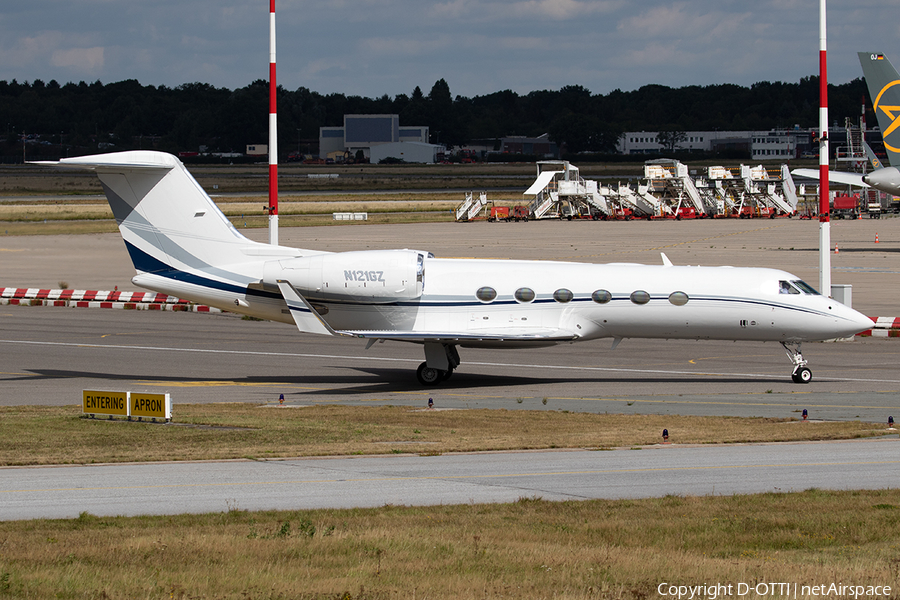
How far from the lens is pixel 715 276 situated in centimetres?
2747

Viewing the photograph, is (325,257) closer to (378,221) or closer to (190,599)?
(190,599)

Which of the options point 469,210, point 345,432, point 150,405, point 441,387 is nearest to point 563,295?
point 441,387

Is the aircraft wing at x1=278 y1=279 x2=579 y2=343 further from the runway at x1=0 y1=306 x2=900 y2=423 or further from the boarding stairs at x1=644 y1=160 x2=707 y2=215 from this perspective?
the boarding stairs at x1=644 y1=160 x2=707 y2=215

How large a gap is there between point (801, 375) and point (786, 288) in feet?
7.70

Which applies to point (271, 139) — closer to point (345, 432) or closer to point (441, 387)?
point (441, 387)

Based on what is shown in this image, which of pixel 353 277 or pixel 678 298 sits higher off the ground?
pixel 353 277

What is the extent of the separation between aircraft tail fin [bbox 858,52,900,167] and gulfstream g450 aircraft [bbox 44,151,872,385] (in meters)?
29.4

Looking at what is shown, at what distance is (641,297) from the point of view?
89.2ft

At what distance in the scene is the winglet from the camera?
2617 cm

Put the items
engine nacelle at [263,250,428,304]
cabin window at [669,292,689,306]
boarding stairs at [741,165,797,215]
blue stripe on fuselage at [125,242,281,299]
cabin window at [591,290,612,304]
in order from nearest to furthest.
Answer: cabin window at [669,292,689,306] < cabin window at [591,290,612,304] < engine nacelle at [263,250,428,304] < blue stripe on fuselage at [125,242,281,299] < boarding stairs at [741,165,797,215]

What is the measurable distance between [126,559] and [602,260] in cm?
4919

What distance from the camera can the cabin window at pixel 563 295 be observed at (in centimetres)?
2742

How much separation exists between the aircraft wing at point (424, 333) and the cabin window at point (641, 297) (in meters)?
1.83

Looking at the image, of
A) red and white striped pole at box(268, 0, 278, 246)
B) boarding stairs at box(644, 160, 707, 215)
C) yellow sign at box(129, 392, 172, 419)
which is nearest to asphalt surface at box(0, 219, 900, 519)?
yellow sign at box(129, 392, 172, 419)
